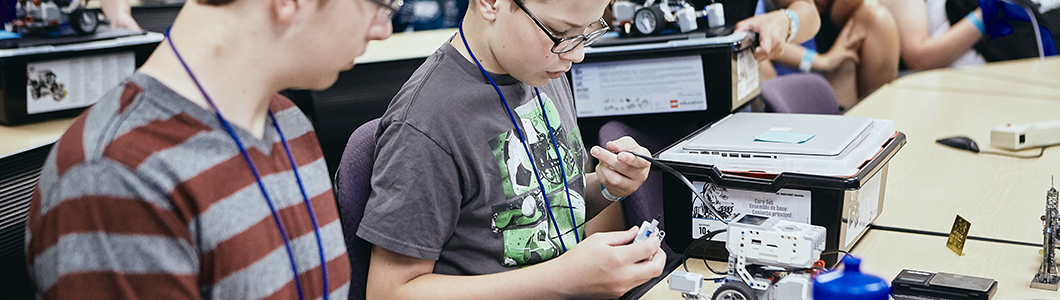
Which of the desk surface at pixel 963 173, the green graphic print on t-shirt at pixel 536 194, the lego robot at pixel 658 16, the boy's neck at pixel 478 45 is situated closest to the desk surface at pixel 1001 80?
the desk surface at pixel 963 173

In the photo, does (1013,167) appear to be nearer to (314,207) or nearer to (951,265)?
(951,265)

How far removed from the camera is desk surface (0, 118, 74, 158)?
1747 mm

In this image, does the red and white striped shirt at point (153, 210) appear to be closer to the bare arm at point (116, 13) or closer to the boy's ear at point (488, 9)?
the boy's ear at point (488, 9)

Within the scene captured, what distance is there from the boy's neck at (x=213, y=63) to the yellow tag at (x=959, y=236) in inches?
41.4

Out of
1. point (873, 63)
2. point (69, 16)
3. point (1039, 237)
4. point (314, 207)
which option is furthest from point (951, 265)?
point (873, 63)

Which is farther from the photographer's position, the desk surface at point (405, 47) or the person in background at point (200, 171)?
the desk surface at point (405, 47)

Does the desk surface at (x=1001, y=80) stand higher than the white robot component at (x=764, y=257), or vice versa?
the white robot component at (x=764, y=257)

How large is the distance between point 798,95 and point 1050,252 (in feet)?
3.95

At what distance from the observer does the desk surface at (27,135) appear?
1.75m

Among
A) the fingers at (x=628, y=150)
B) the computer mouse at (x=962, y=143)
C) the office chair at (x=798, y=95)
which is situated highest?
the fingers at (x=628, y=150)

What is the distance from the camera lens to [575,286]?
1014 mm

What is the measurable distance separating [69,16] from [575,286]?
164 cm

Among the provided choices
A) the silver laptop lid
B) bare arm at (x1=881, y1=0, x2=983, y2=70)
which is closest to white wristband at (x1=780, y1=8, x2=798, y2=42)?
the silver laptop lid

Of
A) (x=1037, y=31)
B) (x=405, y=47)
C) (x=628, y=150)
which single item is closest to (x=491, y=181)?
(x=628, y=150)
